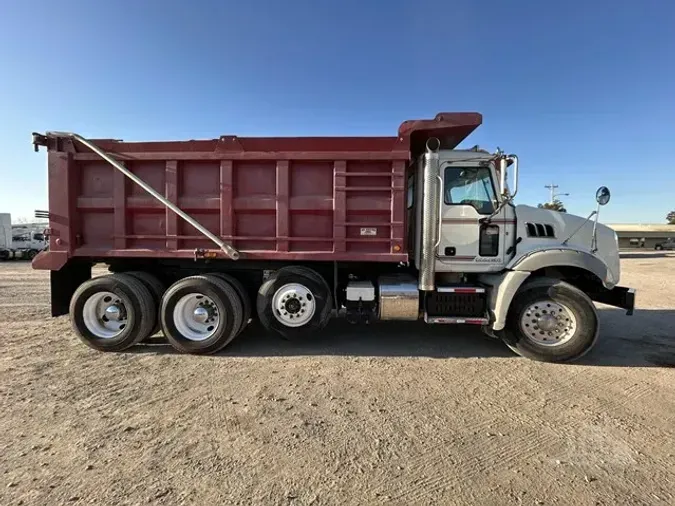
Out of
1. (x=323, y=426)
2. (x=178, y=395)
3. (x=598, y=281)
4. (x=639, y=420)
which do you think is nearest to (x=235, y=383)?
(x=178, y=395)

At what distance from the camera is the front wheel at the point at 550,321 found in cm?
469

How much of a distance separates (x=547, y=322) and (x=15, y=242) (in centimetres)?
3304

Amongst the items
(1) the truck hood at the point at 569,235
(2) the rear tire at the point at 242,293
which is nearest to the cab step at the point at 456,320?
(1) the truck hood at the point at 569,235

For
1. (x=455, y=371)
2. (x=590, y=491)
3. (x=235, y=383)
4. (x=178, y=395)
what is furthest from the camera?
(x=455, y=371)

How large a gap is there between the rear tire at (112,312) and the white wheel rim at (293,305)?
189 centimetres

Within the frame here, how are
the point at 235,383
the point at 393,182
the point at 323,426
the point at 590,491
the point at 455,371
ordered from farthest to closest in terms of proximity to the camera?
the point at 393,182, the point at 455,371, the point at 235,383, the point at 323,426, the point at 590,491

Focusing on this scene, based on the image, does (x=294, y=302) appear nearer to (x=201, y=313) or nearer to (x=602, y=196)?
(x=201, y=313)

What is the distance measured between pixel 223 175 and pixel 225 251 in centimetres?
111

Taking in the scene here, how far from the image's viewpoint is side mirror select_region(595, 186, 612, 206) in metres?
4.79

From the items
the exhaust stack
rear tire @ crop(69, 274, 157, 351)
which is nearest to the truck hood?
the exhaust stack

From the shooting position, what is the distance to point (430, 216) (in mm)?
5020

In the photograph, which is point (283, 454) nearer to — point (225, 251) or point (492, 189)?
point (225, 251)

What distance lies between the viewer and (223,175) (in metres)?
5.05

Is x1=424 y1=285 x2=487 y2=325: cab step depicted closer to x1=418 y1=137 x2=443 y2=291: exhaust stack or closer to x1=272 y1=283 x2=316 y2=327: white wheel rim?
x1=418 y1=137 x2=443 y2=291: exhaust stack
